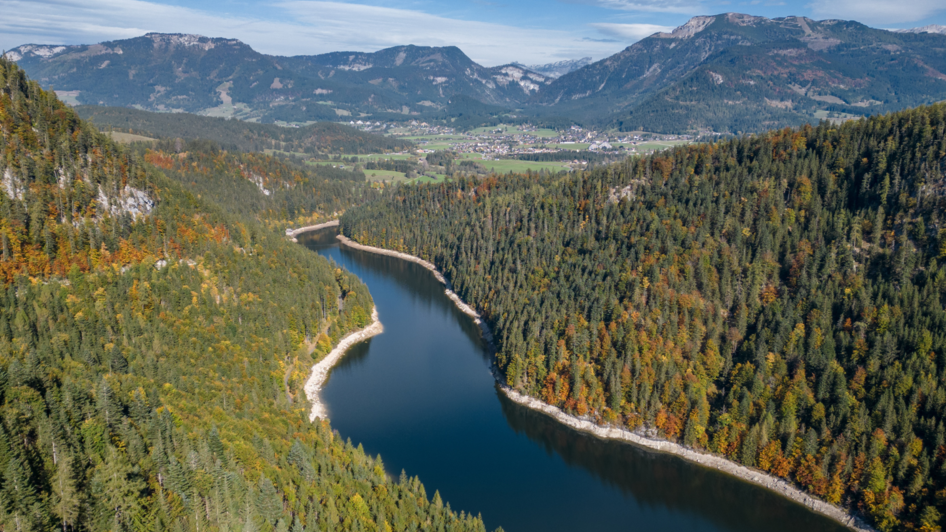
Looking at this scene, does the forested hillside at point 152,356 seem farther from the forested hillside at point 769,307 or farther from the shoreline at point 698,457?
the forested hillside at point 769,307

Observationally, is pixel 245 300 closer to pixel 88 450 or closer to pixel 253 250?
pixel 253 250

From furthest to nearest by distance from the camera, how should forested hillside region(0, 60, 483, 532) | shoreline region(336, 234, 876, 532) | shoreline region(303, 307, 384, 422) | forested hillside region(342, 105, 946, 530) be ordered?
shoreline region(303, 307, 384, 422) → forested hillside region(342, 105, 946, 530) → shoreline region(336, 234, 876, 532) → forested hillside region(0, 60, 483, 532)

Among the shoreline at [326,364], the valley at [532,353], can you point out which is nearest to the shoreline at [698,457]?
the valley at [532,353]

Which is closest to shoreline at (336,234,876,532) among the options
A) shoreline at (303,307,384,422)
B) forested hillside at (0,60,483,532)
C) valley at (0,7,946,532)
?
valley at (0,7,946,532)

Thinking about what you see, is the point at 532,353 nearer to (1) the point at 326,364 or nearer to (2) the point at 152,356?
(1) the point at 326,364

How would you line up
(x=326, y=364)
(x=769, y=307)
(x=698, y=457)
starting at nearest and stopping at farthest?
1. (x=698, y=457)
2. (x=769, y=307)
3. (x=326, y=364)

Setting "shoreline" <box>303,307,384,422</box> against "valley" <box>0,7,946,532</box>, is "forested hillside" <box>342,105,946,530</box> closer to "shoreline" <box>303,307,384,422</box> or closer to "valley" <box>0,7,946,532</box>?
"valley" <box>0,7,946,532</box>

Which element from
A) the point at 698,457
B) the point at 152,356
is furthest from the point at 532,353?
the point at 152,356
